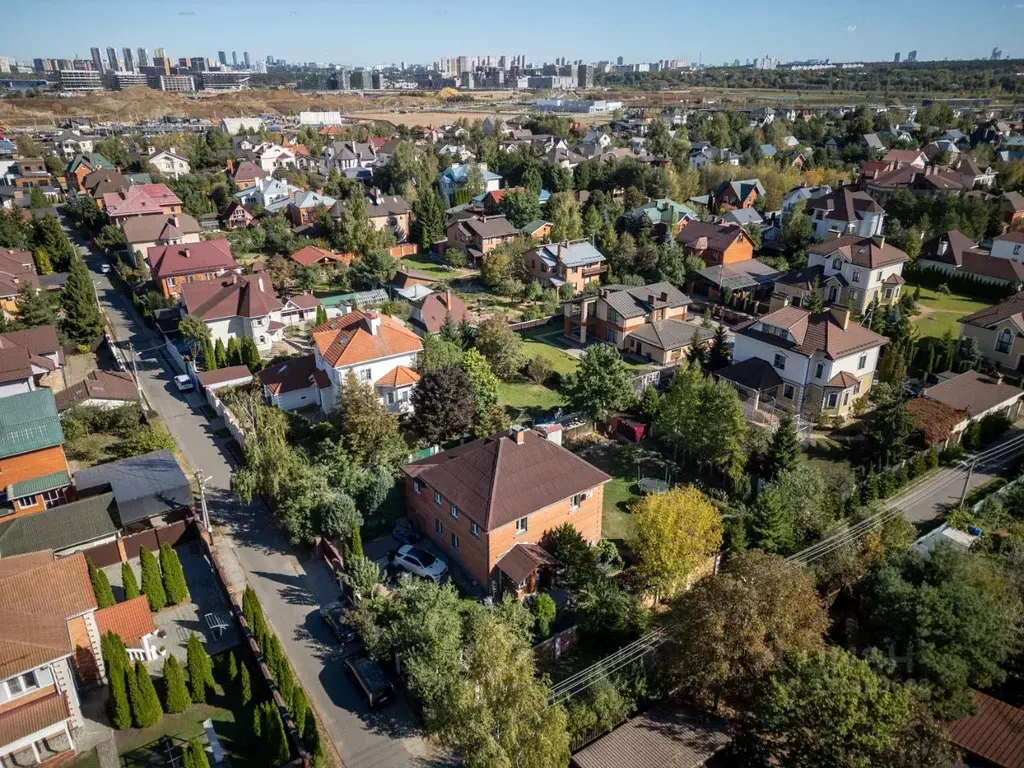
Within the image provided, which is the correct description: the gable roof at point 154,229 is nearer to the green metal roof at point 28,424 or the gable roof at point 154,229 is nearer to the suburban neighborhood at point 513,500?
the suburban neighborhood at point 513,500

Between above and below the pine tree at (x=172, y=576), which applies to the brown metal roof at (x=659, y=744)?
below

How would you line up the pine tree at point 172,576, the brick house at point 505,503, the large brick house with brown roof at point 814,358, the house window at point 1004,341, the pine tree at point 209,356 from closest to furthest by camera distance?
the pine tree at point 172,576 → the brick house at point 505,503 → the large brick house with brown roof at point 814,358 → the pine tree at point 209,356 → the house window at point 1004,341

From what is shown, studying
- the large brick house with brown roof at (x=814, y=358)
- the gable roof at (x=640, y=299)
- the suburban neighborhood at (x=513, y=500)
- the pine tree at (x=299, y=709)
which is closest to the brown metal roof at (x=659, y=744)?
the suburban neighborhood at (x=513, y=500)

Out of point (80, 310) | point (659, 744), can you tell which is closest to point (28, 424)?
point (80, 310)

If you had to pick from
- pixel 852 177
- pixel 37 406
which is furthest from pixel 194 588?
pixel 852 177

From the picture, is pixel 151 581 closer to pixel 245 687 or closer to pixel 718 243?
pixel 245 687

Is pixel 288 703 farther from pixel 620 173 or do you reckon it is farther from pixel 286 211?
pixel 620 173
